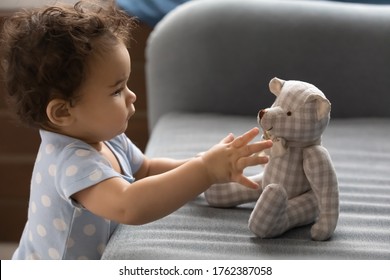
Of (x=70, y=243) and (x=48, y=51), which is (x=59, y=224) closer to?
(x=70, y=243)

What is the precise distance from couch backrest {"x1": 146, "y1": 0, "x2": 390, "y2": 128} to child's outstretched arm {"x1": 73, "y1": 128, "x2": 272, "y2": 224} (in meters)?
0.68

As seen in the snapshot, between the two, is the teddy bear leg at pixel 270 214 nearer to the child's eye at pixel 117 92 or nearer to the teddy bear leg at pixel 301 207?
the teddy bear leg at pixel 301 207

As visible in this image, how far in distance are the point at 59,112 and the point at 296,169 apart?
0.36 meters

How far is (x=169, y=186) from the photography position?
871 mm

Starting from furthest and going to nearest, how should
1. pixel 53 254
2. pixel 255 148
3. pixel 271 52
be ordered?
pixel 271 52 → pixel 53 254 → pixel 255 148

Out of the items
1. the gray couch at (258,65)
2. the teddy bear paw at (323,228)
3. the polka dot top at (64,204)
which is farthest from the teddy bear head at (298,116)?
the gray couch at (258,65)

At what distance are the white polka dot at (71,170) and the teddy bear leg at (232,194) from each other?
25 centimetres

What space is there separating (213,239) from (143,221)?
13 cm

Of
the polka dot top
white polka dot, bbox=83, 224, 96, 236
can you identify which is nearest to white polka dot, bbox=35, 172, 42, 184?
the polka dot top

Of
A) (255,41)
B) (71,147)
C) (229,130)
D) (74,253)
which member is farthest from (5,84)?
(255,41)

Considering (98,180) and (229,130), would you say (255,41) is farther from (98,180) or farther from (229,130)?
(98,180)

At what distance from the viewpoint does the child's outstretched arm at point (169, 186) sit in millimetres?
852

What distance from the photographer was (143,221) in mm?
869

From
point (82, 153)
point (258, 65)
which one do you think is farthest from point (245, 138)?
point (258, 65)
